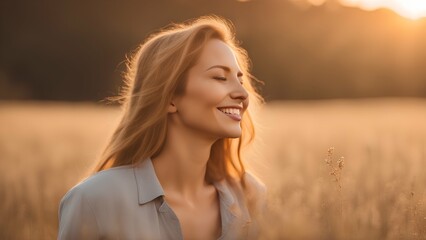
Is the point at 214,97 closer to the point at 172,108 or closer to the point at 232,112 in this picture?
the point at 232,112

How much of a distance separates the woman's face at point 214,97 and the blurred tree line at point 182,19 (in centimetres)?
3098

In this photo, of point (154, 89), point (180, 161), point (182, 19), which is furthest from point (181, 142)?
point (182, 19)

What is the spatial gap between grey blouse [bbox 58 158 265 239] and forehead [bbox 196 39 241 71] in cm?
42

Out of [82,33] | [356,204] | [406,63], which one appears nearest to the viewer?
[356,204]

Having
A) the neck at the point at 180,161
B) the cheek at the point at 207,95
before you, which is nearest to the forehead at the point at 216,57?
the cheek at the point at 207,95

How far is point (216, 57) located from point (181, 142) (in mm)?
341

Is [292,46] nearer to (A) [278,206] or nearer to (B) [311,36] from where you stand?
(B) [311,36]

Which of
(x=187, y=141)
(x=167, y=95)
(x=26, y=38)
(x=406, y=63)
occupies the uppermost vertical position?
(x=26, y=38)

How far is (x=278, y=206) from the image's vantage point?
6.57ft

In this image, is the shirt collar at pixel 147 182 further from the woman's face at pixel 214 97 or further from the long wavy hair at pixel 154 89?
the woman's face at pixel 214 97

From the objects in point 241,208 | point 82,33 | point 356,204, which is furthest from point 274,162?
point 82,33

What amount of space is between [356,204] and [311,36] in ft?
116

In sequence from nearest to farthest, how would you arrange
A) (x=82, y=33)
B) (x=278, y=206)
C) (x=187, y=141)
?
(x=278, y=206)
(x=187, y=141)
(x=82, y=33)

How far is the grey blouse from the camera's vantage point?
2393mm
